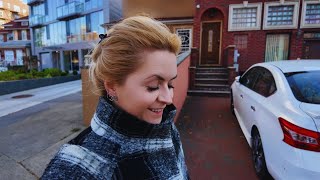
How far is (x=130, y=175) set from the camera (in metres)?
0.85

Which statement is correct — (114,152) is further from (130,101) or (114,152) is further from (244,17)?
(244,17)

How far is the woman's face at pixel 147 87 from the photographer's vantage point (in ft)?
2.99

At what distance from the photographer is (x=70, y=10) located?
2212 centimetres

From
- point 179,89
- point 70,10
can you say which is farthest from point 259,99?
point 70,10

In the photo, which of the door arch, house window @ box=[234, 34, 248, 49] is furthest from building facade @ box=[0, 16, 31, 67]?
house window @ box=[234, 34, 248, 49]

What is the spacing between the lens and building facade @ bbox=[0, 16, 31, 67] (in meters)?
30.5

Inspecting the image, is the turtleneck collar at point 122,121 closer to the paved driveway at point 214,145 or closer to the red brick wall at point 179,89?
the paved driveway at point 214,145

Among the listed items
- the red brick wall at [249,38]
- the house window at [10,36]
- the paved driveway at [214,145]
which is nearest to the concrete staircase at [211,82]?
the red brick wall at [249,38]

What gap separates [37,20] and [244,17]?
24.5 m

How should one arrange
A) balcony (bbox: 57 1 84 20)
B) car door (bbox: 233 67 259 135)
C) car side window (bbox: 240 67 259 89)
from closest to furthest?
car door (bbox: 233 67 259 135), car side window (bbox: 240 67 259 89), balcony (bbox: 57 1 84 20)

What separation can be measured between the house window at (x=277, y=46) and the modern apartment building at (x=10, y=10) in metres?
50.8

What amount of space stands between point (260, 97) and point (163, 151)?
2653 millimetres

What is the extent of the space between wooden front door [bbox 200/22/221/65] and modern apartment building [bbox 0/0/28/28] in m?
48.2

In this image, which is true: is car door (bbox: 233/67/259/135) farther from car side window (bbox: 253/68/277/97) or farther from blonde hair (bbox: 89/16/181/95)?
blonde hair (bbox: 89/16/181/95)
